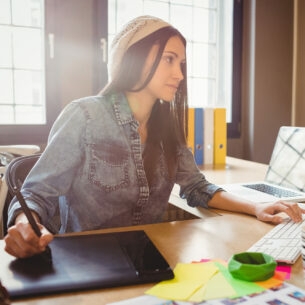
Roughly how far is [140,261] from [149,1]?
2.42m

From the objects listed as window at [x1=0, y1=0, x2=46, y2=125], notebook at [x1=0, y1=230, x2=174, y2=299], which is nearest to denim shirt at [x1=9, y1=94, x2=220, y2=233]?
notebook at [x1=0, y1=230, x2=174, y2=299]

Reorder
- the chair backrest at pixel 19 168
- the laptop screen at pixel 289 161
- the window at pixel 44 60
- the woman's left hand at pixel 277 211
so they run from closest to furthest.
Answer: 1. the chair backrest at pixel 19 168
2. the woman's left hand at pixel 277 211
3. the laptop screen at pixel 289 161
4. the window at pixel 44 60

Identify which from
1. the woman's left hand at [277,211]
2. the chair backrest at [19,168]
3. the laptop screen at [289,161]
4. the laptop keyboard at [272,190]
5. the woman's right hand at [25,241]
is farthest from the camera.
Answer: the laptop screen at [289,161]

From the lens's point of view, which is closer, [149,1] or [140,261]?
[140,261]

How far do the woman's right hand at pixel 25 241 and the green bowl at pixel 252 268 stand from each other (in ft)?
1.19

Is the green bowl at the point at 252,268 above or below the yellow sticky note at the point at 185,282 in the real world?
above

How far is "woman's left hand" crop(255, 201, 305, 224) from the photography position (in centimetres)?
112

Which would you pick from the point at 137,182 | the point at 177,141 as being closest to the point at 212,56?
the point at 177,141

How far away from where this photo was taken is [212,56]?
3166mm

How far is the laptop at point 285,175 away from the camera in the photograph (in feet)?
5.16

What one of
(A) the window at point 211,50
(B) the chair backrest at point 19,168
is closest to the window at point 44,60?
(A) the window at point 211,50

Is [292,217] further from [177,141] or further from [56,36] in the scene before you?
[56,36]

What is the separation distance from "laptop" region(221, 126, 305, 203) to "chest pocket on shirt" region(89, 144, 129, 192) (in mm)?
520

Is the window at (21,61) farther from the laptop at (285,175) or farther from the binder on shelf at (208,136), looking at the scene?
the laptop at (285,175)
